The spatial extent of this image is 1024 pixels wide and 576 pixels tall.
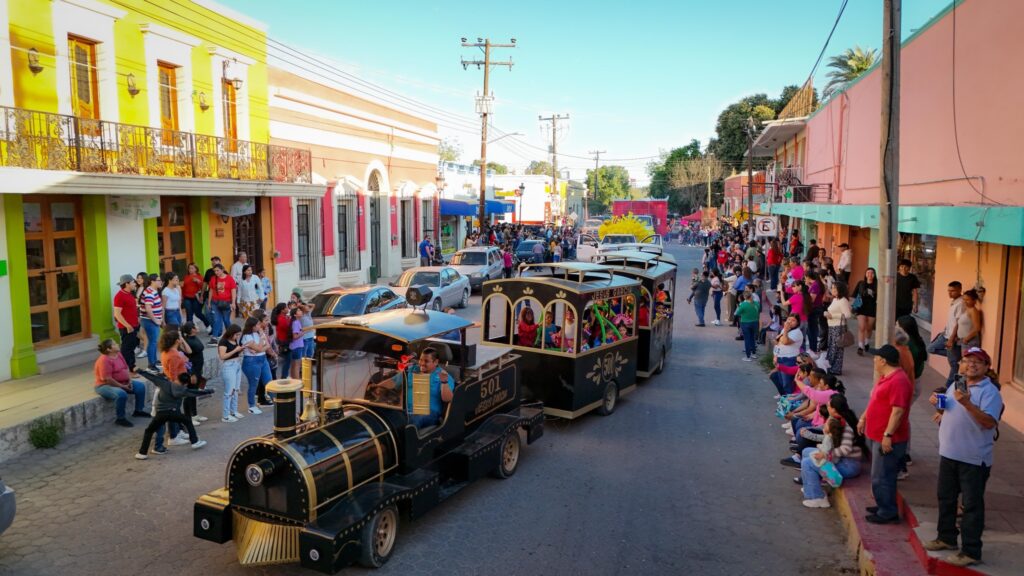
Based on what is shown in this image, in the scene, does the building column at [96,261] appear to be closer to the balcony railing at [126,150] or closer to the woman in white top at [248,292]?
the balcony railing at [126,150]

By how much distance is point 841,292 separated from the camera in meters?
11.6

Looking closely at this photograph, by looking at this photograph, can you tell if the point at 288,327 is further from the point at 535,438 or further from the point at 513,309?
the point at 535,438

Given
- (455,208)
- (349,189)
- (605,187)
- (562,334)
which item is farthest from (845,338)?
(605,187)

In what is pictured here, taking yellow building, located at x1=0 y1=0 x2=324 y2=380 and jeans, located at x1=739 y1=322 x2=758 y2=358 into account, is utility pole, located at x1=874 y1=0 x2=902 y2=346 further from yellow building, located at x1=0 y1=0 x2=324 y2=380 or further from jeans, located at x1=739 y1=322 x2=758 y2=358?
yellow building, located at x1=0 y1=0 x2=324 y2=380

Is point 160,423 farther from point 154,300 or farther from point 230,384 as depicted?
point 154,300

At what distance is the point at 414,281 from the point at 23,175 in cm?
1006

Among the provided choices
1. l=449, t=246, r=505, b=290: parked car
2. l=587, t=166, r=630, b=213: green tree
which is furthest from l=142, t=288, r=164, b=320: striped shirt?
l=587, t=166, r=630, b=213: green tree

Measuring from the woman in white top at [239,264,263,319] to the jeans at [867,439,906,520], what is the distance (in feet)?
40.0

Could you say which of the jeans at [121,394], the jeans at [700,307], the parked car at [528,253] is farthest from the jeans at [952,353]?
the parked car at [528,253]

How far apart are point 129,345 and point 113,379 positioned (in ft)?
6.50

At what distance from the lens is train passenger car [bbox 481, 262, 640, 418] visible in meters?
10.2

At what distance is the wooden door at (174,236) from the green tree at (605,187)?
98.4 m

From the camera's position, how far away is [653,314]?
12844 millimetres

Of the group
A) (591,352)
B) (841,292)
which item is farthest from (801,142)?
(591,352)
